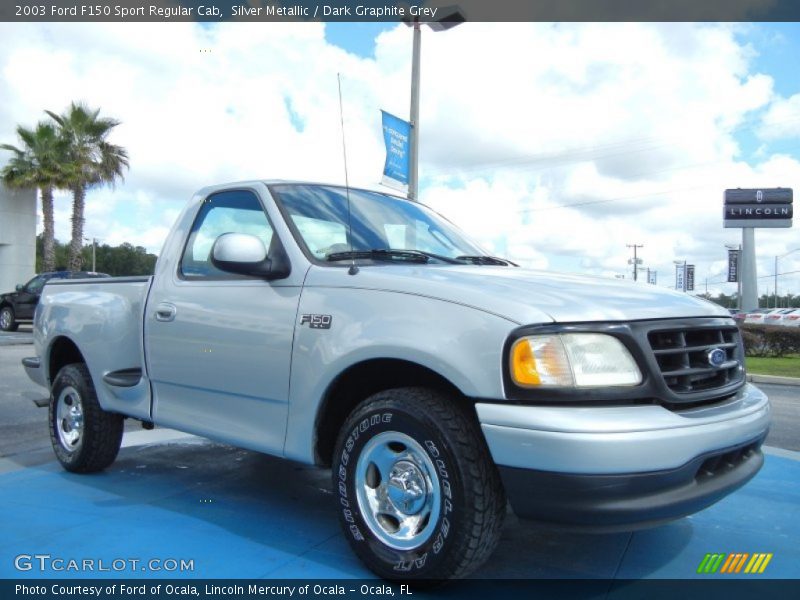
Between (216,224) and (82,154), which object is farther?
(82,154)

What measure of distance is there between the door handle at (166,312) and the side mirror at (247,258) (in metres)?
0.66

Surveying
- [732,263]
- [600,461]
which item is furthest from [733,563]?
[732,263]

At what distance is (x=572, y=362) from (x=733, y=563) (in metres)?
1.55

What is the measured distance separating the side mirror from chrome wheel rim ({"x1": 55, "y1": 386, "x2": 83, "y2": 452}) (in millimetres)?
1993

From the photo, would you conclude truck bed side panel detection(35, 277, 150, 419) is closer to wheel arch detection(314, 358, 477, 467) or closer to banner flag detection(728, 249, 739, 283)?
wheel arch detection(314, 358, 477, 467)

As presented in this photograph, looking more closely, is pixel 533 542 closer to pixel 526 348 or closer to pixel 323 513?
pixel 323 513

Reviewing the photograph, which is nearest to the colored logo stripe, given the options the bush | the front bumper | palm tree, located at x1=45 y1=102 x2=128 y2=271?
the front bumper

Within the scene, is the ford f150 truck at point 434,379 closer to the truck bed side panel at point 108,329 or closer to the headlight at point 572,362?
the headlight at point 572,362

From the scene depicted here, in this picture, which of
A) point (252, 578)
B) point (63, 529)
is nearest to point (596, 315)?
point (252, 578)

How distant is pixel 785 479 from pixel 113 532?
4276mm

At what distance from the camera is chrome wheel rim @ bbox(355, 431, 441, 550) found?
282 cm

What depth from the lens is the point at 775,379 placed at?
12.6 meters

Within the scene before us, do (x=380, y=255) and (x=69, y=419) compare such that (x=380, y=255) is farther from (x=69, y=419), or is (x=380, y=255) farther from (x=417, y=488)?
(x=69, y=419)

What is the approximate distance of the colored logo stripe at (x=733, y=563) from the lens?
10.6 ft
